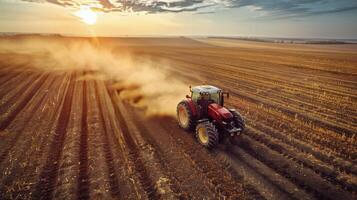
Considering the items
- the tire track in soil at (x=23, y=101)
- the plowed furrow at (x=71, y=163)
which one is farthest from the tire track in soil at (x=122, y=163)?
the tire track in soil at (x=23, y=101)

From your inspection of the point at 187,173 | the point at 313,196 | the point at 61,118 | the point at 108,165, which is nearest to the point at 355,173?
the point at 313,196

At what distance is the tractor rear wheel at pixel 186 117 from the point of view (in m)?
8.77

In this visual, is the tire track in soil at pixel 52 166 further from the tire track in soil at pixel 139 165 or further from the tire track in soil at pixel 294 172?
the tire track in soil at pixel 294 172

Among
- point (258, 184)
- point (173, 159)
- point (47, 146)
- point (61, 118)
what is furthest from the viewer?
point (61, 118)

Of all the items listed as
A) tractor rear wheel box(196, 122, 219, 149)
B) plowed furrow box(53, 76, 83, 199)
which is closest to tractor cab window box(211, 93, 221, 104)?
tractor rear wheel box(196, 122, 219, 149)

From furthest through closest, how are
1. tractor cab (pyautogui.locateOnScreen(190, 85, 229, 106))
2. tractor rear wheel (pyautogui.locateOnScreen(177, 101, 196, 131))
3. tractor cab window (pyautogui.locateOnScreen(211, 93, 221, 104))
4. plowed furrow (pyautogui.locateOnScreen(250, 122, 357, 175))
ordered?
tractor rear wheel (pyautogui.locateOnScreen(177, 101, 196, 131)) < tractor cab window (pyautogui.locateOnScreen(211, 93, 221, 104)) < tractor cab (pyautogui.locateOnScreen(190, 85, 229, 106)) < plowed furrow (pyautogui.locateOnScreen(250, 122, 357, 175))

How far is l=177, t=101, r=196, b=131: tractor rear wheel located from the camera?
8.77m

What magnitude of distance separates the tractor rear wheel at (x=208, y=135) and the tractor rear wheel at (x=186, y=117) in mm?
788

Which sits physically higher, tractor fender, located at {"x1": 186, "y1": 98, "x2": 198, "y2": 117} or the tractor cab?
the tractor cab

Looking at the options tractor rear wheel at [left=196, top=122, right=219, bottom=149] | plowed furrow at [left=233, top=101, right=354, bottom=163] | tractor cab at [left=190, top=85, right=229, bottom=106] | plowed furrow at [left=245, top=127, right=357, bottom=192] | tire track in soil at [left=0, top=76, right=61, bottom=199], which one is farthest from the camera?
tractor cab at [left=190, top=85, right=229, bottom=106]

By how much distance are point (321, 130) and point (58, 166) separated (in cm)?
992

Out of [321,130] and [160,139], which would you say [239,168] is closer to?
[160,139]

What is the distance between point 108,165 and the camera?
708cm

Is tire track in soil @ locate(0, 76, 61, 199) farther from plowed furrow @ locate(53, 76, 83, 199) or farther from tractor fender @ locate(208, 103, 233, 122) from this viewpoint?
tractor fender @ locate(208, 103, 233, 122)
